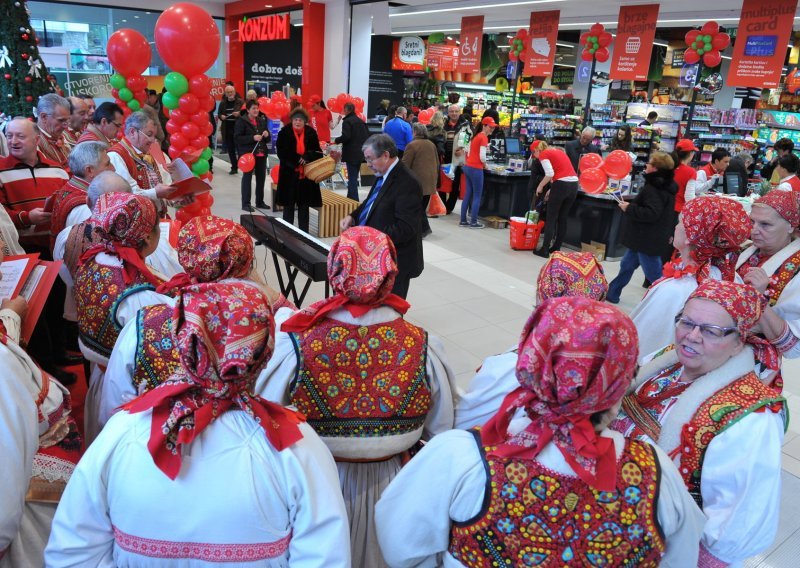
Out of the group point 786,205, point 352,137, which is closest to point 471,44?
point 352,137

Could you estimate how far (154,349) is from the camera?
1.73 m

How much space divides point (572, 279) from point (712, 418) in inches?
22.8

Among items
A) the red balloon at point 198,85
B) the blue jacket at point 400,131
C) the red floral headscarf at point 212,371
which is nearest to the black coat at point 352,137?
the blue jacket at point 400,131

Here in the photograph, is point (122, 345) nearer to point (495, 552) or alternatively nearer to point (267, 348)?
point (267, 348)

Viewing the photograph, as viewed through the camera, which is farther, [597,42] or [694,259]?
[597,42]

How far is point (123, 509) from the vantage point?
118 centimetres

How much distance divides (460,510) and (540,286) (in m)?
0.99

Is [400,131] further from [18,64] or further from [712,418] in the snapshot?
[712,418]

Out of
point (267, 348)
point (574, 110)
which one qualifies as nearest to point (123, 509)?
point (267, 348)

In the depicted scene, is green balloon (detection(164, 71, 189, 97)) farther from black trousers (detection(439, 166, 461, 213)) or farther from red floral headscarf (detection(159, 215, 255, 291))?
black trousers (detection(439, 166, 461, 213))

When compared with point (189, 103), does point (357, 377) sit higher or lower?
lower

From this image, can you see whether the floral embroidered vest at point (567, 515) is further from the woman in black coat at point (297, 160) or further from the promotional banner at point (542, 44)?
the promotional banner at point (542, 44)

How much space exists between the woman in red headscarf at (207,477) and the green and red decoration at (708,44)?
367 inches

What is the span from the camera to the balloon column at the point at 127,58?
6737 millimetres
